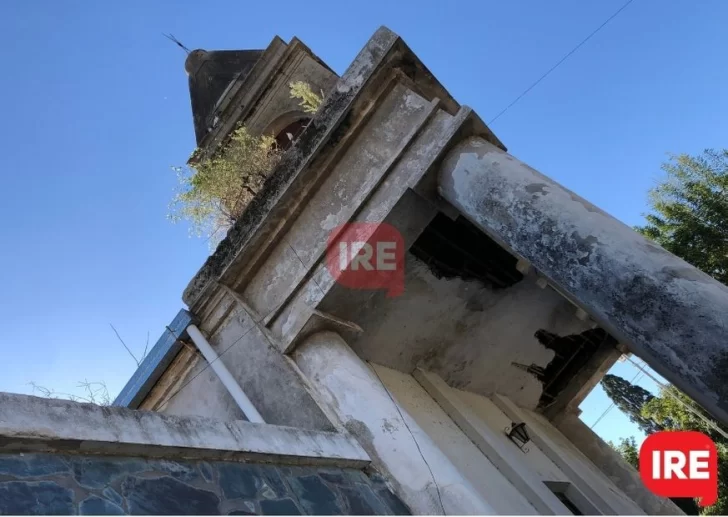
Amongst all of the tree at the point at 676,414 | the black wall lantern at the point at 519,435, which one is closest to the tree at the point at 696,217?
the tree at the point at 676,414

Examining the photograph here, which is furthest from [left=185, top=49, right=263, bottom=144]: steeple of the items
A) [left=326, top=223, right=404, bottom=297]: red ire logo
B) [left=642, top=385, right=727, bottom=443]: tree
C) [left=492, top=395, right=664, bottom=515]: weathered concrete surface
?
[left=642, top=385, right=727, bottom=443]: tree

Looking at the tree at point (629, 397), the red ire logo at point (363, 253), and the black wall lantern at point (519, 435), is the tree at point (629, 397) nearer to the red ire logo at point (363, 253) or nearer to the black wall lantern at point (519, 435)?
the black wall lantern at point (519, 435)

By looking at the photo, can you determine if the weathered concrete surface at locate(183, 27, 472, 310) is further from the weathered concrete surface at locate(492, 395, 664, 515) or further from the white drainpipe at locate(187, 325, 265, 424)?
the weathered concrete surface at locate(492, 395, 664, 515)

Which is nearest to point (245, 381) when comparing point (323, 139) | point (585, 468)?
point (323, 139)

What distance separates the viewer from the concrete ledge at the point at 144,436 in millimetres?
2562

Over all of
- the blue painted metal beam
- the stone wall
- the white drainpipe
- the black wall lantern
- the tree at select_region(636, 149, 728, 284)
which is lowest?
the blue painted metal beam

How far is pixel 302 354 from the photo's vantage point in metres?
4.76

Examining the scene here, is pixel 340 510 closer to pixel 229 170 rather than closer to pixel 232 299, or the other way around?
pixel 232 299

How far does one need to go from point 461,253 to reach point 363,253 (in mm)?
1401

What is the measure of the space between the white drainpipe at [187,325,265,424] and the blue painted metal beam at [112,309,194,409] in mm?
141

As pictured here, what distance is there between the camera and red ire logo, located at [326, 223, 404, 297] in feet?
15.7

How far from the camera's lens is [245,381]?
4.91 meters

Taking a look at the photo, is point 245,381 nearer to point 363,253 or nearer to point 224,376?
point 224,376

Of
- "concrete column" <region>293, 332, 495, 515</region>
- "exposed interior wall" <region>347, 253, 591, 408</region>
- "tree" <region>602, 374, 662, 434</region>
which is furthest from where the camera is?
"tree" <region>602, 374, 662, 434</region>
